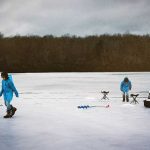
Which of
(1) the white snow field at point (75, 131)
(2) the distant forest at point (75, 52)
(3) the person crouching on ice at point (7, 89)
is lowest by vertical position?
(1) the white snow field at point (75, 131)

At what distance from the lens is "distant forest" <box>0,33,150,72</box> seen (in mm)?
142500

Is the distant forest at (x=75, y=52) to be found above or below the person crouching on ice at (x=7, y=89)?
above

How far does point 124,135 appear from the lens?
7129 mm

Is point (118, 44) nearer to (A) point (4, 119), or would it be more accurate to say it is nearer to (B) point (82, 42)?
(B) point (82, 42)

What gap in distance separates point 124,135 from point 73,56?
143 metres

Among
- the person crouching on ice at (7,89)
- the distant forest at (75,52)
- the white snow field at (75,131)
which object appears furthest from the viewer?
the distant forest at (75,52)

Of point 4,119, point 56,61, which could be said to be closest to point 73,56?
point 56,61

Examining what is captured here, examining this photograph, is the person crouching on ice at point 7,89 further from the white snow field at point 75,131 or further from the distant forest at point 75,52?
the distant forest at point 75,52

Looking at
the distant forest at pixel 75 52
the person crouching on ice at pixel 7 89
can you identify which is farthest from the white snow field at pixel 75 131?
→ the distant forest at pixel 75 52

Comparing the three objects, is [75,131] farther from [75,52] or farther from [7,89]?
[75,52]

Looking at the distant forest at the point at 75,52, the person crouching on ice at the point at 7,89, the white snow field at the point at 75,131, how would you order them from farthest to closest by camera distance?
the distant forest at the point at 75,52 < the person crouching on ice at the point at 7,89 < the white snow field at the point at 75,131

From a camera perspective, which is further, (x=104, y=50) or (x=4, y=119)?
(x=104, y=50)

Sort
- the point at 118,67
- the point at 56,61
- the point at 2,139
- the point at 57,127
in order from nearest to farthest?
the point at 2,139 < the point at 57,127 < the point at 118,67 < the point at 56,61

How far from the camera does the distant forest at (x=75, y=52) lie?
5610 inches
